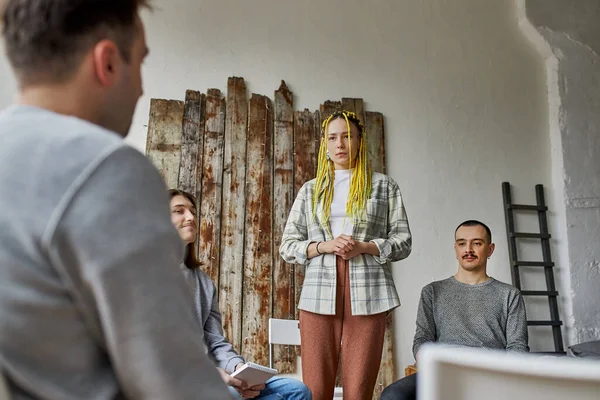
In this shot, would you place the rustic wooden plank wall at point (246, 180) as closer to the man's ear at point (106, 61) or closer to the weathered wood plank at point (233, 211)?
the weathered wood plank at point (233, 211)

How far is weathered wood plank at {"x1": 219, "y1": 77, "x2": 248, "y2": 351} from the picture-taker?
3.76 metres

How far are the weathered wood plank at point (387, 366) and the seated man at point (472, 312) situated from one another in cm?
90

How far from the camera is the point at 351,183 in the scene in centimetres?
261

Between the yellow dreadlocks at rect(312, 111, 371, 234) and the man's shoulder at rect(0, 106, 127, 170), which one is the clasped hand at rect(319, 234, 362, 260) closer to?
the yellow dreadlocks at rect(312, 111, 371, 234)

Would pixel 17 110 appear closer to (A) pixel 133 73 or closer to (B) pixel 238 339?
(A) pixel 133 73

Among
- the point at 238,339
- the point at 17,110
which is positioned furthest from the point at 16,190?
the point at 238,339

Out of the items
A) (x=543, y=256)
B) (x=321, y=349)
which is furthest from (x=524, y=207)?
(x=321, y=349)

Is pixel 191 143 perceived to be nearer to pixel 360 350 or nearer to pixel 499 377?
→ pixel 360 350

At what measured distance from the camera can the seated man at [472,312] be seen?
287 cm

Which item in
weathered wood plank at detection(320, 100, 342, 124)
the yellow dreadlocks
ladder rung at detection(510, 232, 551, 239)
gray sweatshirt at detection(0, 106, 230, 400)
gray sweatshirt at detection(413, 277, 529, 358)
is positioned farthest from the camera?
ladder rung at detection(510, 232, 551, 239)

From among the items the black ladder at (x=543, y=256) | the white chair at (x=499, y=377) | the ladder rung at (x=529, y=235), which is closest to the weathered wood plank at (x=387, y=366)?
the black ladder at (x=543, y=256)

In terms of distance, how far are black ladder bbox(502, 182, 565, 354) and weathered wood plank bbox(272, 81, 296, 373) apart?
5.33 feet

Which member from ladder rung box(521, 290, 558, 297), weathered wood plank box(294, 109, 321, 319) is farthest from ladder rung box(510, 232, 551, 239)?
weathered wood plank box(294, 109, 321, 319)

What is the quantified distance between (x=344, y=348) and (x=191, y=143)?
2.05m
